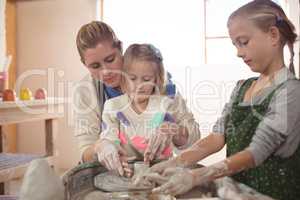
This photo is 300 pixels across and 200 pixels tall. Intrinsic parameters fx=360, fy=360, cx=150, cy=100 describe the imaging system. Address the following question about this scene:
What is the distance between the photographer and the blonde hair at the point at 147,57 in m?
0.62

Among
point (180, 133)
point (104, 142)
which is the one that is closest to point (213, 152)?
point (180, 133)

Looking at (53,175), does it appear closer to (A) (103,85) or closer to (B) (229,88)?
(A) (103,85)

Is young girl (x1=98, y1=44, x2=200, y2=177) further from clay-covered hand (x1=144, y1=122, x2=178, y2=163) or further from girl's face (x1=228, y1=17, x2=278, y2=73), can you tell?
girl's face (x1=228, y1=17, x2=278, y2=73)

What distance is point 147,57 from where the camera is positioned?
62 centimetres

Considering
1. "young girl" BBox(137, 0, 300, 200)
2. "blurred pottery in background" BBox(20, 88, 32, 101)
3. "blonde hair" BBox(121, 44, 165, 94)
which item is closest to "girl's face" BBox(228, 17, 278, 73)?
"young girl" BBox(137, 0, 300, 200)

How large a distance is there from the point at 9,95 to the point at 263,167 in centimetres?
49

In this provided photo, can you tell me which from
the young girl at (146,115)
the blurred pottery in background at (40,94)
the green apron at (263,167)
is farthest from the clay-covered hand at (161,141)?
the blurred pottery in background at (40,94)

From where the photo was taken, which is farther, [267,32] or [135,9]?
[135,9]

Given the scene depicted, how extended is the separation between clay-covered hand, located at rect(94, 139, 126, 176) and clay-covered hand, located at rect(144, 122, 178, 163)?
5cm

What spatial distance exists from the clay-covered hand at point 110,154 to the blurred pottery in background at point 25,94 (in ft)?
0.53

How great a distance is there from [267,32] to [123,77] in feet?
0.83

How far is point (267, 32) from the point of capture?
1.75 ft

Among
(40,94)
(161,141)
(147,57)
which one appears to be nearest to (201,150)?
(161,141)

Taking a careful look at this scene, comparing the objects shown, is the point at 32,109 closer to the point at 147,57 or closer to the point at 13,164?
the point at 13,164
